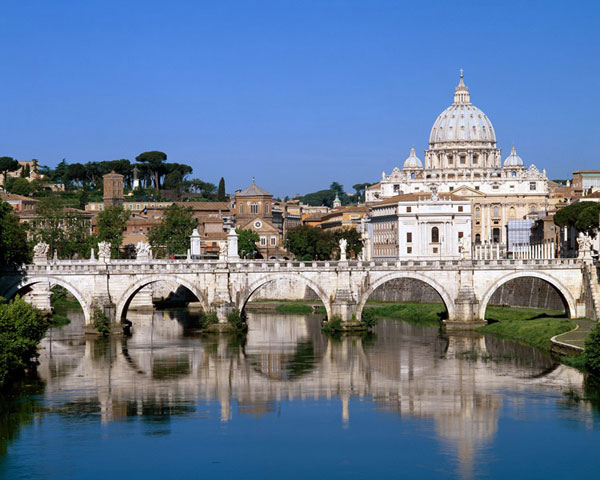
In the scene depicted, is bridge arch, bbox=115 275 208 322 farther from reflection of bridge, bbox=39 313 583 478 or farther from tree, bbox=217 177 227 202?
tree, bbox=217 177 227 202

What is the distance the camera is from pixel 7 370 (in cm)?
4897

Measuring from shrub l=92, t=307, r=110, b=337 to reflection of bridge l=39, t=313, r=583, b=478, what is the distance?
1.30 meters

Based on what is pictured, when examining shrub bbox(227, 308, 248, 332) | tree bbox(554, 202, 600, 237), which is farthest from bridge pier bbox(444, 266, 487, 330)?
tree bbox(554, 202, 600, 237)

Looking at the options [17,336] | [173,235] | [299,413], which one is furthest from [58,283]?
[173,235]

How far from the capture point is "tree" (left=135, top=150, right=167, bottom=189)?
609 feet

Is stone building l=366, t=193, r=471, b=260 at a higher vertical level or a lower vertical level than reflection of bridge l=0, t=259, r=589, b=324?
higher

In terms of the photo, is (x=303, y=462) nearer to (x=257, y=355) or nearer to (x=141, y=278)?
(x=257, y=355)

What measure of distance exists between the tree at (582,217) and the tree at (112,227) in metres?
40.0

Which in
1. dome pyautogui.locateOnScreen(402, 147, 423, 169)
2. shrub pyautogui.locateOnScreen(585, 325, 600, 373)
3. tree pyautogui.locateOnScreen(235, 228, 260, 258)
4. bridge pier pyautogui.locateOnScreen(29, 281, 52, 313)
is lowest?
shrub pyautogui.locateOnScreen(585, 325, 600, 373)

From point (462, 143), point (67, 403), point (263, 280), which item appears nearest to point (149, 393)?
point (67, 403)

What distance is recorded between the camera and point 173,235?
105125mm

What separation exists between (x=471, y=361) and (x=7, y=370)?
74.3ft

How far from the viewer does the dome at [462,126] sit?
180 m

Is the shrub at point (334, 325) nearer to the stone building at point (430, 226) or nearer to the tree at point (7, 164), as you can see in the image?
the stone building at point (430, 226)
